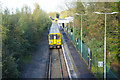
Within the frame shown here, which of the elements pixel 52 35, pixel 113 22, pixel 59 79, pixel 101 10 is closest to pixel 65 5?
pixel 52 35

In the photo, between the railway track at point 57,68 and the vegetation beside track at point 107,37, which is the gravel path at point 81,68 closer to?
the vegetation beside track at point 107,37

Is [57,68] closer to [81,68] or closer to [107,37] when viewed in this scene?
[81,68]

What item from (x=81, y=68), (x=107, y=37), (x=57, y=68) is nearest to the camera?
(x=81, y=68)

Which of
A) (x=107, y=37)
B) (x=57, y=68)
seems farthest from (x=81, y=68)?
(x=107, y=37)

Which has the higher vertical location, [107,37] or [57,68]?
[107,37]

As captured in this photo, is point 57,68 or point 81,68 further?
point 57,68

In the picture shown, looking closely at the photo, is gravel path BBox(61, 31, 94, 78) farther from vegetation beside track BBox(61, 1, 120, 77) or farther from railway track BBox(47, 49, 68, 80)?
railway track BBox(47, 49, 68, 80)

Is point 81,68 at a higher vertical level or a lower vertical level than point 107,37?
lower

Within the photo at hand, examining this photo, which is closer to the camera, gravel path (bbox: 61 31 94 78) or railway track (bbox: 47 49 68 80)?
gravel path (bbox: 61 31 94 78)

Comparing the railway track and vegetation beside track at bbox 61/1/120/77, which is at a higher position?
vegetation beside track at bbox 61/1/120/77

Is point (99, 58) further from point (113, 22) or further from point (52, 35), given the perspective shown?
point (52, 35)

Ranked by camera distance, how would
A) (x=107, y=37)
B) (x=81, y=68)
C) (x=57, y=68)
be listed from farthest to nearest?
(x=107, y=37) → (x=57, y=68) → (x=81, y=68)

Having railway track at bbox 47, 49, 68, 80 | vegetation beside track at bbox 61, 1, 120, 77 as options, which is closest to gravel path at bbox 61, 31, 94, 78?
vegetation beside track at bbox 61, 1, 120, 77

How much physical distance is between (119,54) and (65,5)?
16.5 metres
